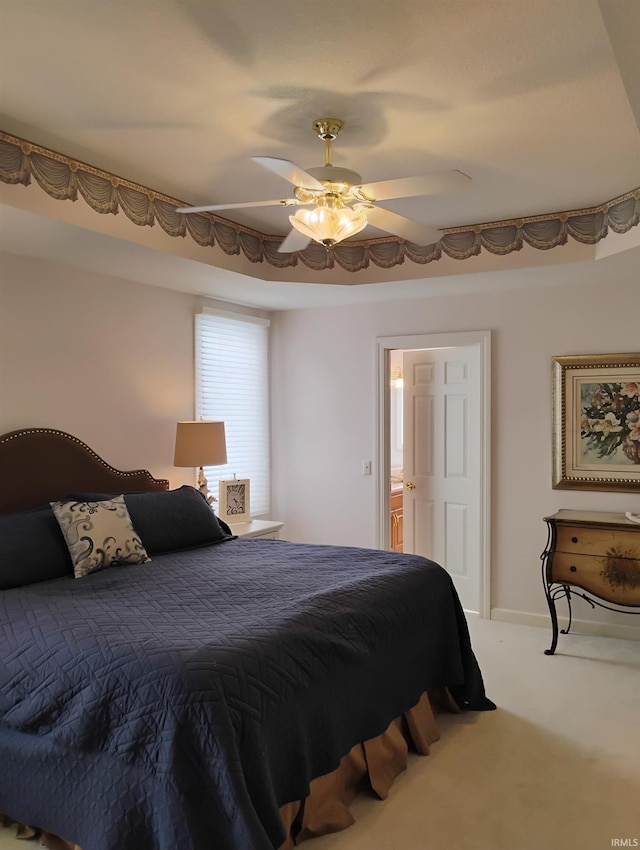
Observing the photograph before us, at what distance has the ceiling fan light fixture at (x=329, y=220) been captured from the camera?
2740mm

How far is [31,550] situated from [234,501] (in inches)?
74.8

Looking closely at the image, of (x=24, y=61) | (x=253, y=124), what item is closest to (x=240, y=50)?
(x=253, y=124)

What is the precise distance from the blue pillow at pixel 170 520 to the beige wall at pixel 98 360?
54cm

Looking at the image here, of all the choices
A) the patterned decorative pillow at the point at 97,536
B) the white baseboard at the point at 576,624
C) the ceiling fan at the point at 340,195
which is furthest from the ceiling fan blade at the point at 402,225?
the white baseboard at the point at 576,624

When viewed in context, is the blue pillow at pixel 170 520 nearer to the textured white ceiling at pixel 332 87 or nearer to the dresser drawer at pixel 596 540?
the textured white ceiling at pixel 332 87

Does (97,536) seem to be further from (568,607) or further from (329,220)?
(568,607)

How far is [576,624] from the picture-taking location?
4.51 metres

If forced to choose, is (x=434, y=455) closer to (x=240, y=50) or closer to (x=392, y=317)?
(x=392, y=317)

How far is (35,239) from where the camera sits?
3.40 metres

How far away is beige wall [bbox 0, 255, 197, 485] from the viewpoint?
3.65 meters

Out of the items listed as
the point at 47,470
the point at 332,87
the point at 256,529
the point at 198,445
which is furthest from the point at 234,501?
the point at 332,87

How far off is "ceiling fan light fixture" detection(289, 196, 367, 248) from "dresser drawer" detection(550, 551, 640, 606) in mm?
2501

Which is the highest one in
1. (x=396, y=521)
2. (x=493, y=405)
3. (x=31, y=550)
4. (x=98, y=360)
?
(x=98, y=360)

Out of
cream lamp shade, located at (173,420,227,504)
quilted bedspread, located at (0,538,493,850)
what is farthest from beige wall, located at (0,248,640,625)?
quilted bedspread, located at (0,538,493,850)
